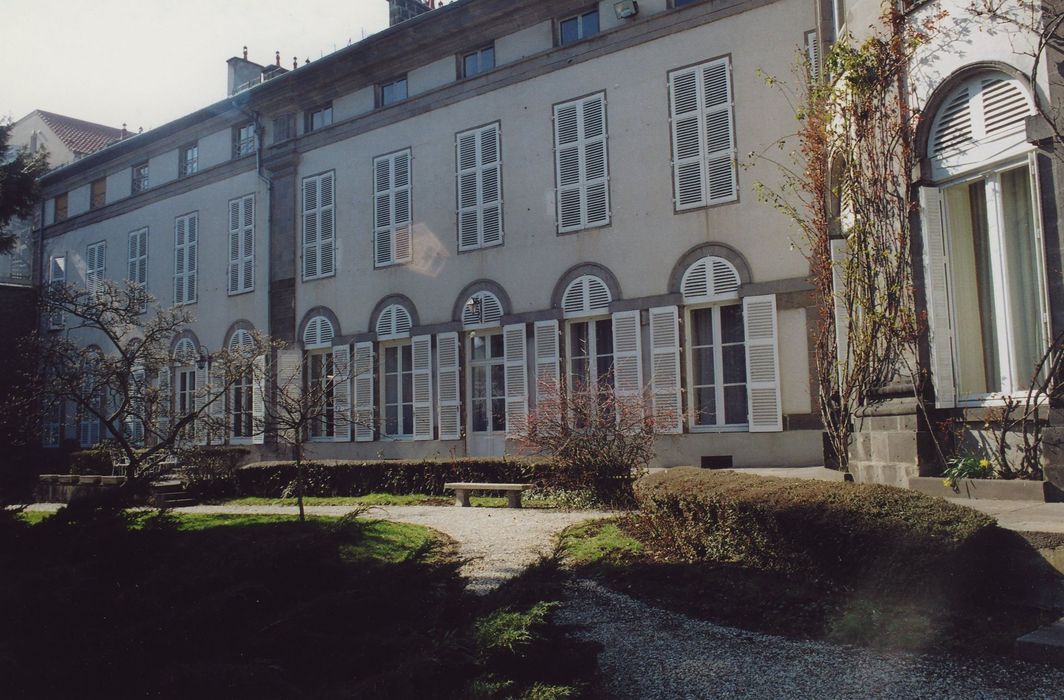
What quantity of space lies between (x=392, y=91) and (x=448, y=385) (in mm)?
6031

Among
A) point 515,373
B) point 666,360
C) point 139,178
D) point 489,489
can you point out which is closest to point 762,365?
point 666,360

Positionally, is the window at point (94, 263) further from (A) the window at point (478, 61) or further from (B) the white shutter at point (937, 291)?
(B) the white shutter at point (937, 291)

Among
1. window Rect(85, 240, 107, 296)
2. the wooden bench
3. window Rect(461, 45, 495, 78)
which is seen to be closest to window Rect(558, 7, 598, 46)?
window Rect(461, 45, 495, 78)

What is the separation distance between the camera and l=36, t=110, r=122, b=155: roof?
2731cm

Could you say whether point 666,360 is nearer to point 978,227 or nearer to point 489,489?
point 489,489

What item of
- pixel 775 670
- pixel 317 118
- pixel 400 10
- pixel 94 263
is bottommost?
pixel 775 670

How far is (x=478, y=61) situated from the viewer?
16.0 meters

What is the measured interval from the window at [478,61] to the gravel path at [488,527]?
8.38 m

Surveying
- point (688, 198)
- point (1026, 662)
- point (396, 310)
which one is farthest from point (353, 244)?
point (1026, 662)

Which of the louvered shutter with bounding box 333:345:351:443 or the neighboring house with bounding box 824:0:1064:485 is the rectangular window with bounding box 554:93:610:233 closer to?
the louvered shutter with bounding box 333:345:351:443

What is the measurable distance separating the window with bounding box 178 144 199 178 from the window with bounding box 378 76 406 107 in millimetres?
6453

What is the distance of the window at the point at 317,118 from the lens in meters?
18.4

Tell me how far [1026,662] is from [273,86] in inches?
705

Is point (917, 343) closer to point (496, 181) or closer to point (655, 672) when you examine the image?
point (655, 672)
